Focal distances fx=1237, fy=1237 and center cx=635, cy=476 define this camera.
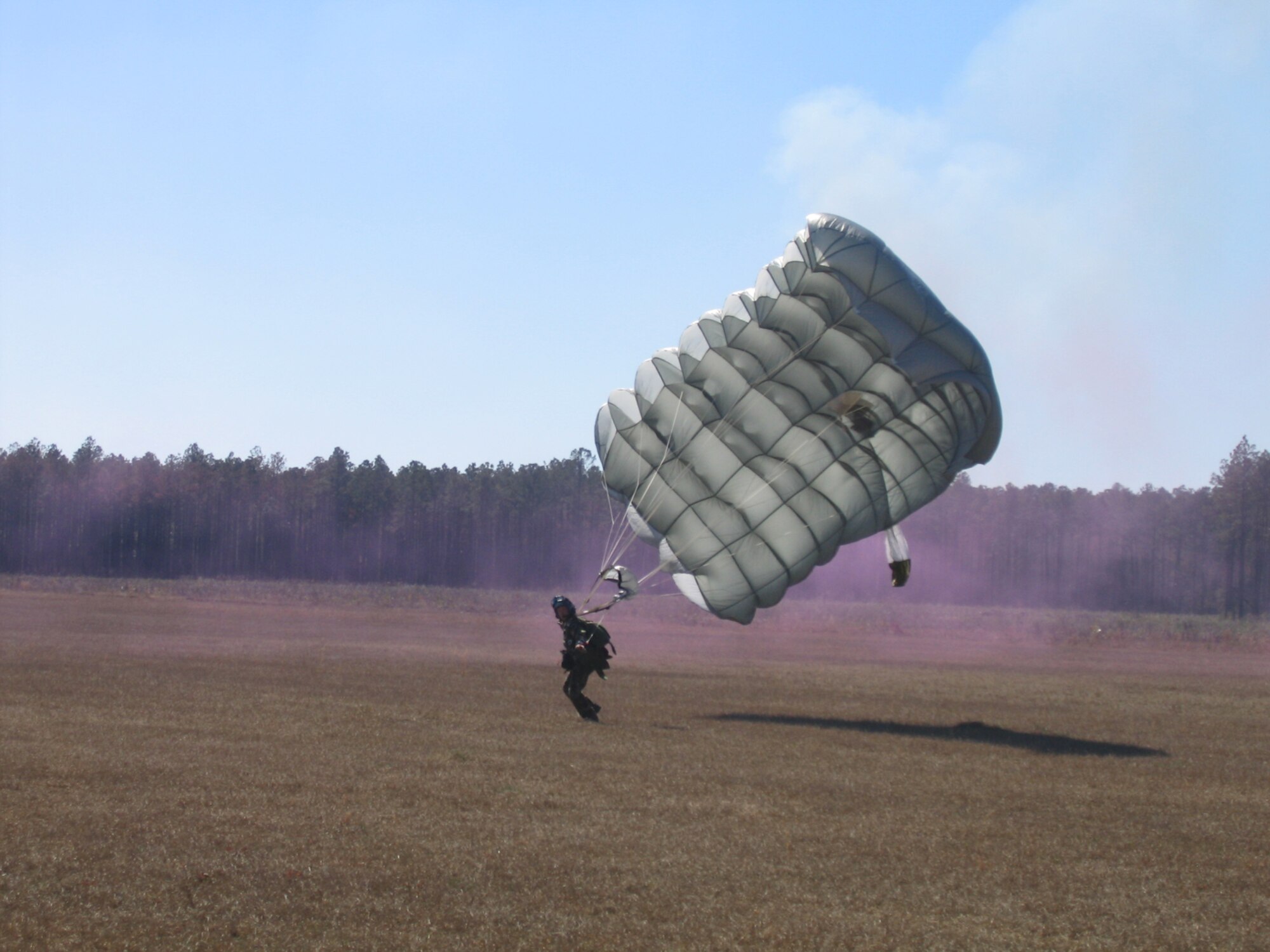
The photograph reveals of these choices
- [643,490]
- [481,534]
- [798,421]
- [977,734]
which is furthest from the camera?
[481,534]

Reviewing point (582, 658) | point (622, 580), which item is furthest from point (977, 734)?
point (582, 658)

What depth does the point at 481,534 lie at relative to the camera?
117062mm

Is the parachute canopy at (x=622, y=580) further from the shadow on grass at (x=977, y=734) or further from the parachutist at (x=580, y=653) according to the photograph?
the shadow on grass at (x=977, y=734)

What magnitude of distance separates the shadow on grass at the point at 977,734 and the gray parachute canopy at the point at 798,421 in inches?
62.8

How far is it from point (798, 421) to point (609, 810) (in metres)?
7.05

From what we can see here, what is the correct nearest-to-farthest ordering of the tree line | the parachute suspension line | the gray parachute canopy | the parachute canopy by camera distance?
the gray parachute canopy → the parachute canopy → the parachute suspension line → the tree line

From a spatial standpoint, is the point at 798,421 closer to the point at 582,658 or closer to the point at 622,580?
the point at 622,580

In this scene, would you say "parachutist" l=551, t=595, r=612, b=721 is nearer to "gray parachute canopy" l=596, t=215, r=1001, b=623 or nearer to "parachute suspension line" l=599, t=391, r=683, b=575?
"parachute suspension line" l=599, t=391, r=683, b=575

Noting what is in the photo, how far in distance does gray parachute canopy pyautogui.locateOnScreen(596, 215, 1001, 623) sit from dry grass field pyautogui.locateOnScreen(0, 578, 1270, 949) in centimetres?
255

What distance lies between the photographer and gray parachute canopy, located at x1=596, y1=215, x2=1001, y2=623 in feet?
47.5

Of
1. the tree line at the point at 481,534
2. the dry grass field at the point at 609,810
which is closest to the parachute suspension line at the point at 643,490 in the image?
the dry grass field at the point at 609,810

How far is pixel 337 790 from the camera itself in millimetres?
10289

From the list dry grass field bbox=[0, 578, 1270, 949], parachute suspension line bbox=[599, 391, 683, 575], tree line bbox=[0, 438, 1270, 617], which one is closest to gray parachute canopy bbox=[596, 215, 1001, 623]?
parachute suspension line bbox=[599, 391, 683, 575]

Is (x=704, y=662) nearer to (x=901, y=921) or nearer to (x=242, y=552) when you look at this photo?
(x=901, y=921)
